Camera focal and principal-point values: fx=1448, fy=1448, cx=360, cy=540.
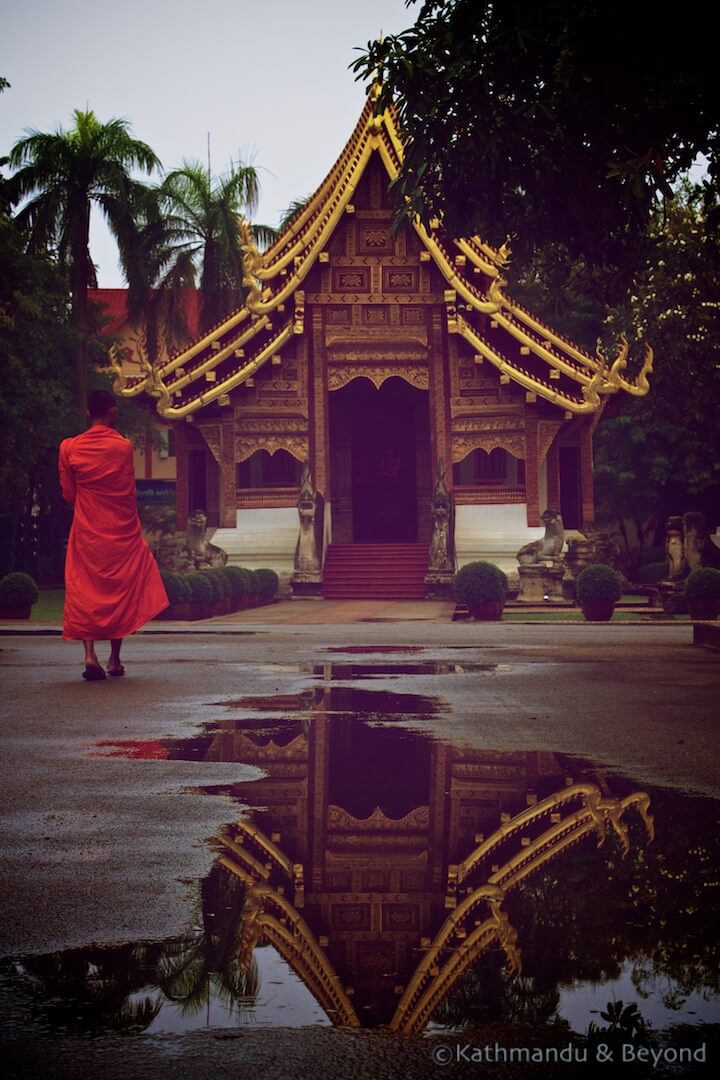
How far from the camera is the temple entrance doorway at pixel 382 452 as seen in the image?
116 feet

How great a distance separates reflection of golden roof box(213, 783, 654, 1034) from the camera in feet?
10.4

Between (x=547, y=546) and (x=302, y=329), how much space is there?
7061mm

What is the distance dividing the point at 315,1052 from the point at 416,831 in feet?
7.97

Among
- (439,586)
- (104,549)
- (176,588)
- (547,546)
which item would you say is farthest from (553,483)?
(104,549)

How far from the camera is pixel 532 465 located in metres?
31.5

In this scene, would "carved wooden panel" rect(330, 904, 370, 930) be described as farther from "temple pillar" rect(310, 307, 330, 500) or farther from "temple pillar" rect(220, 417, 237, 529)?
"temple pillar" rect(220, 417, 237, 529)

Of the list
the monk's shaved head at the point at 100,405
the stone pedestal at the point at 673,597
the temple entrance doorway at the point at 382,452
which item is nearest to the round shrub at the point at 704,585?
the stone pedestal at the point at 673,597

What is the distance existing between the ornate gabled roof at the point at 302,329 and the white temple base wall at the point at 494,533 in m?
2.73

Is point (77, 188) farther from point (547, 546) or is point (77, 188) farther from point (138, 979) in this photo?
point (138, 979)

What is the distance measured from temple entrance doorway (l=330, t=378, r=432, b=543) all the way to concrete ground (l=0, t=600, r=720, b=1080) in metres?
18.2

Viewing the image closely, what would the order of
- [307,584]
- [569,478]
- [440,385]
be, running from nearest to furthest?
[307,584], [440,385], [569,478]

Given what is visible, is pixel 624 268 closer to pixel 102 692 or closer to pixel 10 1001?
pixel 102 692

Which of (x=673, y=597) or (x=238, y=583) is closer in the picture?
(x=673, y=597)

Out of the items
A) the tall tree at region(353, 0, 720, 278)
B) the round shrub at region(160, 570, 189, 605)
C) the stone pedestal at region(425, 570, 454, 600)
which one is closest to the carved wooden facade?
the stone pedestal at region(425, 570, 454, 600)
